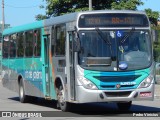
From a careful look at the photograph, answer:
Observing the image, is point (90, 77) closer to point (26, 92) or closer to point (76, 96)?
point (76, 96)

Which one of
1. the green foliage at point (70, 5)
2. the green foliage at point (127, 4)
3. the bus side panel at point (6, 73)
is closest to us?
the bus side panel at point (6, 73)

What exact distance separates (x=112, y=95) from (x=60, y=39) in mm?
2800

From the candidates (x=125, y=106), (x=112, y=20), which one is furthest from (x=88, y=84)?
(x=125, y=106)

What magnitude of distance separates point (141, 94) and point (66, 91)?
234cm

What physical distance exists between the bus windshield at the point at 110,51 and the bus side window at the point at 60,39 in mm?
1306

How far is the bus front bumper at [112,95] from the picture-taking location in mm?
14289

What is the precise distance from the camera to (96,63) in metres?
14.5

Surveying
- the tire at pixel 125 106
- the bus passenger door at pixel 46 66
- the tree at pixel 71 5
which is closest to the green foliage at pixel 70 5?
the tree at pixel 71 5

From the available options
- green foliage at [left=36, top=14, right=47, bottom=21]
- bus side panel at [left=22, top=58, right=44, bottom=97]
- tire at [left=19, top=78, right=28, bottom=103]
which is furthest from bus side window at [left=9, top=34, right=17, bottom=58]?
green foliage at [left=36, top=14, right=47, bottom=21]

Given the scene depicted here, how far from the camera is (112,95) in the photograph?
14555 mm

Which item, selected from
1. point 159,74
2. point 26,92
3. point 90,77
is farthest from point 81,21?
point 159,74

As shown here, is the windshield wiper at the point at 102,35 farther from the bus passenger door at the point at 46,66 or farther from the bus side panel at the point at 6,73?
the bus side panel at the point at 6,73

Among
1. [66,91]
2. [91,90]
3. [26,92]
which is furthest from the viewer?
[26,92]

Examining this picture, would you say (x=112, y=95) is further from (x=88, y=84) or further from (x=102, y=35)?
(x=102, y=35)
